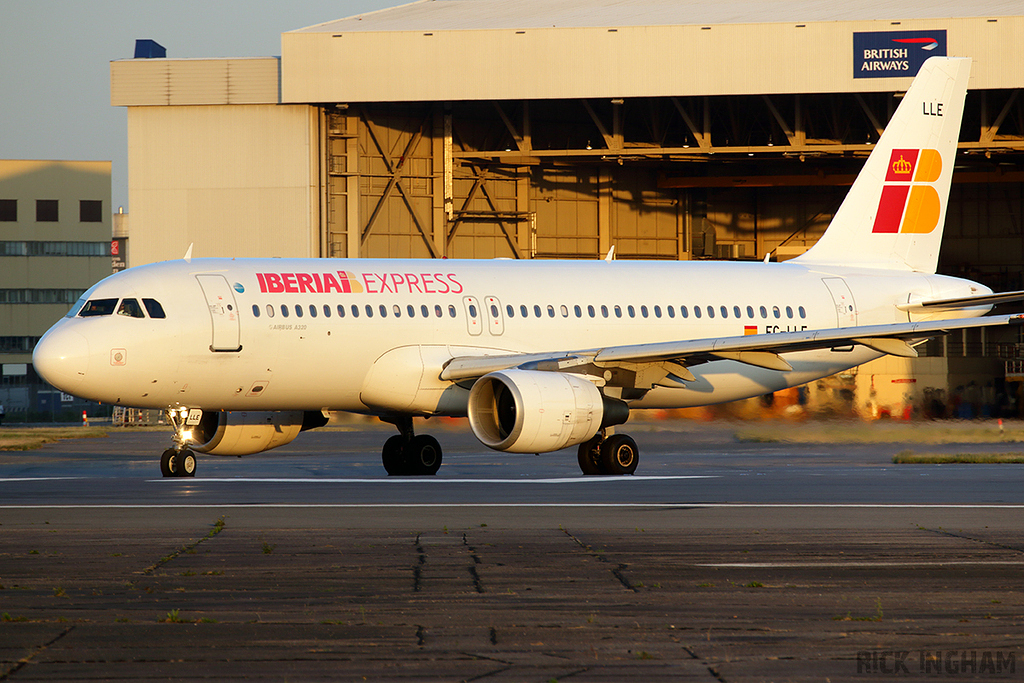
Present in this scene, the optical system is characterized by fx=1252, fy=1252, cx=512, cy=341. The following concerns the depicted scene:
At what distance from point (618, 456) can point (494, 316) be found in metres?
3.38

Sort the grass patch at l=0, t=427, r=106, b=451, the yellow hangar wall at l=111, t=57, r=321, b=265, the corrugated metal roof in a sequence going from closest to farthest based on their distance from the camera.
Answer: the grass patch at l=0, t=427, r=106, b=451
the corrugated metal roof
the yellow hangar wall at l=111, t=57, r=321, b=265

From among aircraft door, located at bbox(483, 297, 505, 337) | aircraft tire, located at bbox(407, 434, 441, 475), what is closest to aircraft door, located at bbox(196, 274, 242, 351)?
aircraft tire, located at bbox(407, 434, 441, 475)

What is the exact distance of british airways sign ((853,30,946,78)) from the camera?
38.1 metres

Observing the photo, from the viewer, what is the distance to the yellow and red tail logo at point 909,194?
92.4 feet

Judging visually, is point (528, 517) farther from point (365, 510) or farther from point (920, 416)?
point (920, 416)

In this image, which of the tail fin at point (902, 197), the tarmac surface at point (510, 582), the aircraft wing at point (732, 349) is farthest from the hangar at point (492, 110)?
the tarmac surface at point (510, 582)

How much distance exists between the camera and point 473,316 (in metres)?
22.6

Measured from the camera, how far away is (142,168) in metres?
41.5

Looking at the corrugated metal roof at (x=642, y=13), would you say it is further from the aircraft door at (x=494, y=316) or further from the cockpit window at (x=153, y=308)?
the cockpit window at (x=153, y=308)

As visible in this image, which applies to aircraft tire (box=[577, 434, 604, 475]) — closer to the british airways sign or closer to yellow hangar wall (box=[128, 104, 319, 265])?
yellow hangar wall (box=[128, 104, 319, 265])

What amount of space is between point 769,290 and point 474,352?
23.5ft

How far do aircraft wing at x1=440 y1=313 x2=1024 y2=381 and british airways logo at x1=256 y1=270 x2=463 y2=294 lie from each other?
1.55 m

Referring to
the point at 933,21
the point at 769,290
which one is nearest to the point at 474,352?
the point at 769,290

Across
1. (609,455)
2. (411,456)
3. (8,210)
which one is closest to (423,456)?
(411,456)
